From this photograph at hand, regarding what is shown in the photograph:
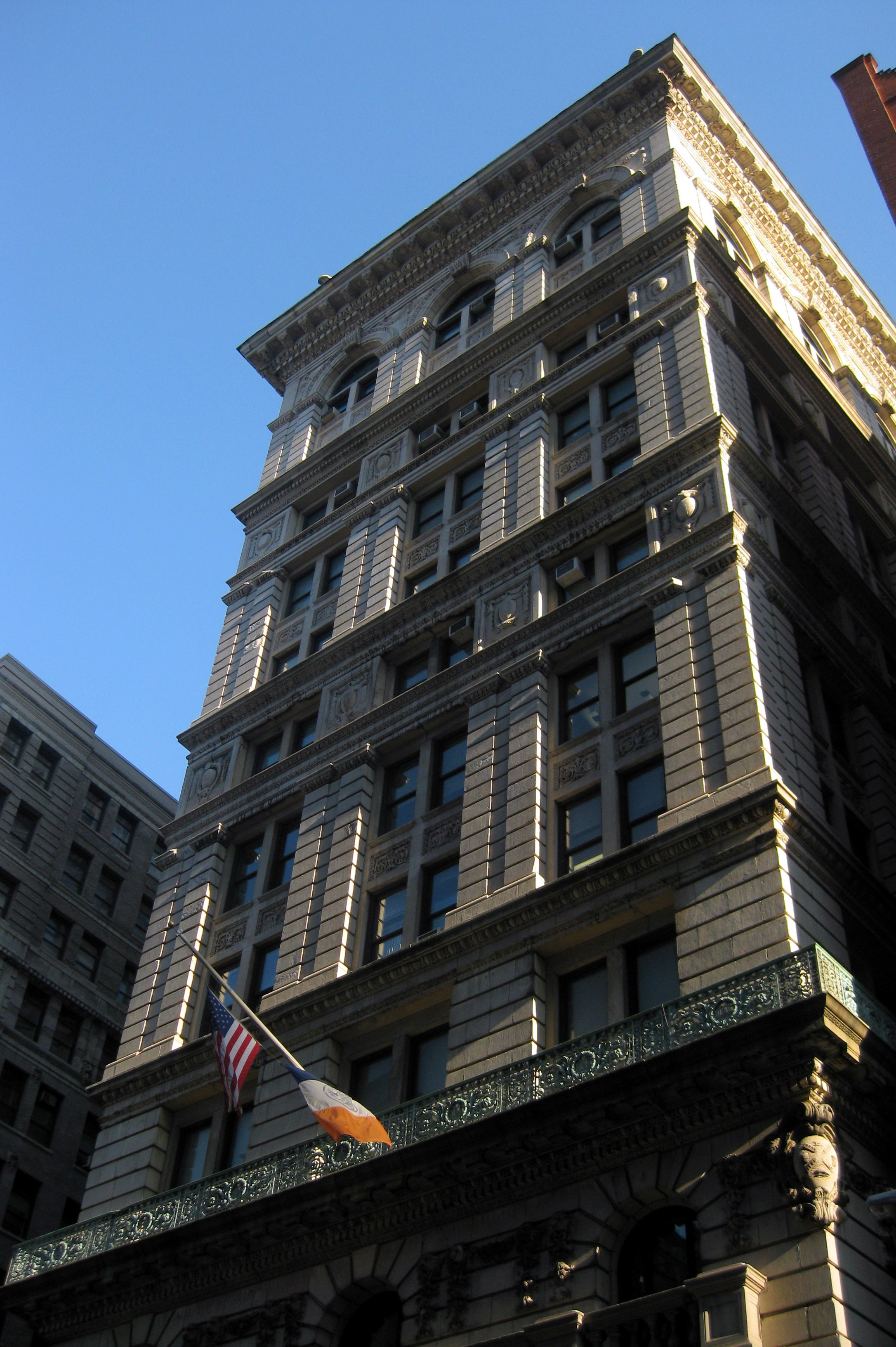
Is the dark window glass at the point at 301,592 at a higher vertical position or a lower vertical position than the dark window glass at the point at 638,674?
higher

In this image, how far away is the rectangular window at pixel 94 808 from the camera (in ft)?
185

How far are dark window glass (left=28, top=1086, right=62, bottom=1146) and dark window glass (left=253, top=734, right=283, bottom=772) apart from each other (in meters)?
15.0

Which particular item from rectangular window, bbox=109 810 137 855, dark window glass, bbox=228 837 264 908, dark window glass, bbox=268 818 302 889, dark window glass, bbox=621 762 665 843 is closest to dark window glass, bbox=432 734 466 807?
dark window glass, bbox=268 818 302 889

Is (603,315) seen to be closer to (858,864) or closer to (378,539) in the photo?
(378,539)

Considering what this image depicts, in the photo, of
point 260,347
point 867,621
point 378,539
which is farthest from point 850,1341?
point 260,347

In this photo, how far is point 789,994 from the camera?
843 inches

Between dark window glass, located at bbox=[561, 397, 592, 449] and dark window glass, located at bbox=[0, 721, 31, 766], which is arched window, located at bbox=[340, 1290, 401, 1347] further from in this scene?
dark window glass, located at bbox=[0, 721, 31, 766]

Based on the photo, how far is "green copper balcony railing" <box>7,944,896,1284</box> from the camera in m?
21.8

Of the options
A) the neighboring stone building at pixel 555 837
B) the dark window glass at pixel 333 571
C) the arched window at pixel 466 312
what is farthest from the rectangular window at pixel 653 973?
the arched window at pixel 466 312

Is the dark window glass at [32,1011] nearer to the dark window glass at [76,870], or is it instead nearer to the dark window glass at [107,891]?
the dark window glass at [76,870]

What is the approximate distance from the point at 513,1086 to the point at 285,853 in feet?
44.0

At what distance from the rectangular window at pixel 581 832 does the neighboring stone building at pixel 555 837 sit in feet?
0.31

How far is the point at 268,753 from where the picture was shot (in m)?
39.7

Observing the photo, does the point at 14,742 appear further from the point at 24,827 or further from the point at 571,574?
the point at 571,574
